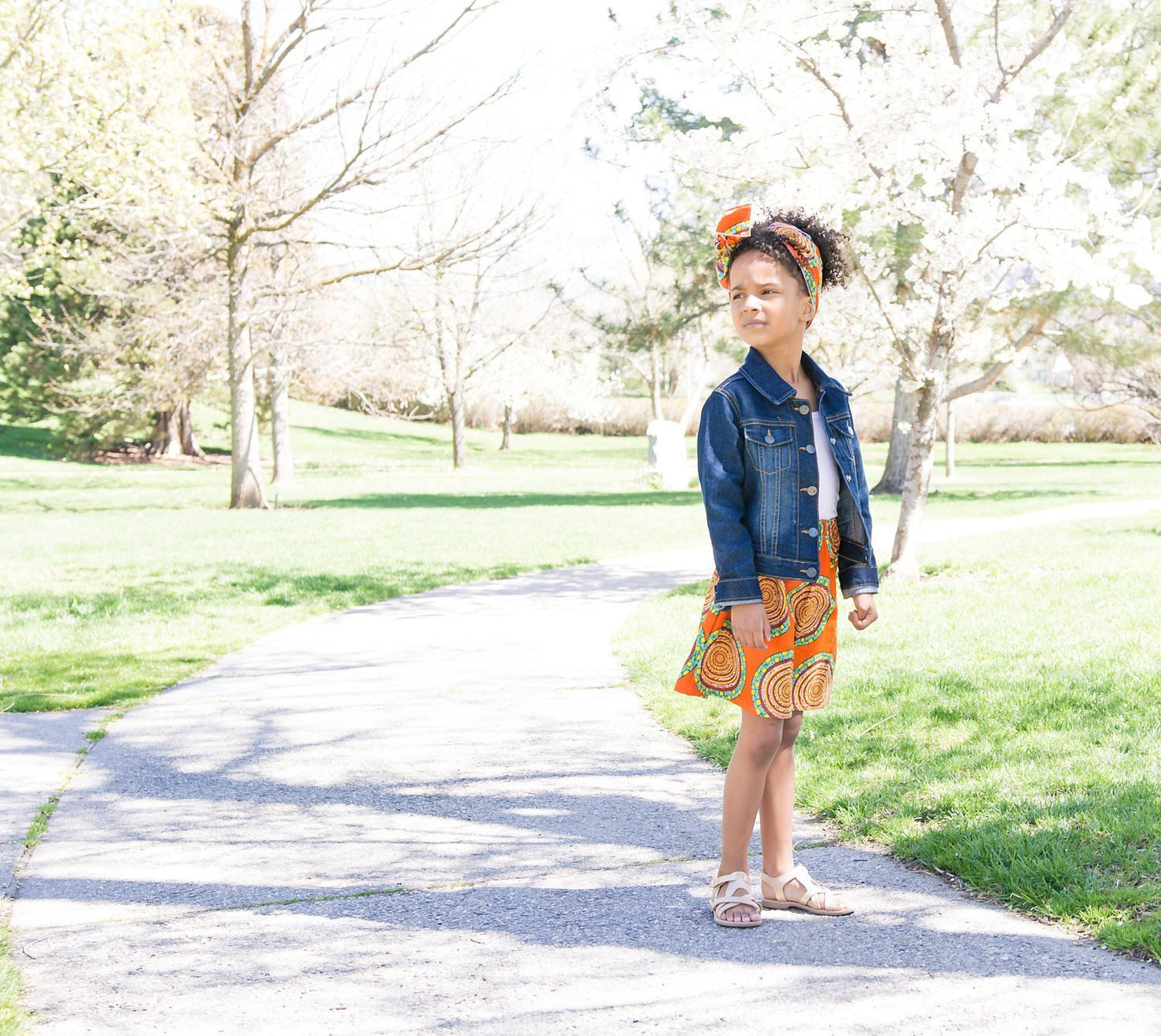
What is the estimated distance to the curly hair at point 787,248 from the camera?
312cm

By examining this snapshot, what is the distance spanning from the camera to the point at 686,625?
24.6ft

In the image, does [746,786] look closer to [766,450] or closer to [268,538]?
[766,450]

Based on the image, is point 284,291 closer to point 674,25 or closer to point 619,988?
point 674,25

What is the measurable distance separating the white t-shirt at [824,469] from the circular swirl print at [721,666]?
0.43 meters

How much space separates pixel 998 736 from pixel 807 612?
1870 millimetres

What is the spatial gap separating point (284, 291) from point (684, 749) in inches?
524

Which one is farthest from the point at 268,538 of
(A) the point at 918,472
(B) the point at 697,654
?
(B) the point at 697,654

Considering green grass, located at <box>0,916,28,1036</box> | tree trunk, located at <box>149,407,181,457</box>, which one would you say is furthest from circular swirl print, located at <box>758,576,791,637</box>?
tree trunk, located at <box>149,407,181,457</box>

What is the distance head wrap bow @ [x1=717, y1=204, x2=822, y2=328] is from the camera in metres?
3.13

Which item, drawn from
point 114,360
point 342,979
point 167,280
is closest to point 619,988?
point 342,979

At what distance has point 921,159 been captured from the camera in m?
9.37

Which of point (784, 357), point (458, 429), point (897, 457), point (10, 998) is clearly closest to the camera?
point (10, 998)

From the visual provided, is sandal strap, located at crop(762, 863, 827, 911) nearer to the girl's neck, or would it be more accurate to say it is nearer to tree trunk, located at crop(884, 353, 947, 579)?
the girl's neck

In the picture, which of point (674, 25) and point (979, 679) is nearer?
point (979, 679)
